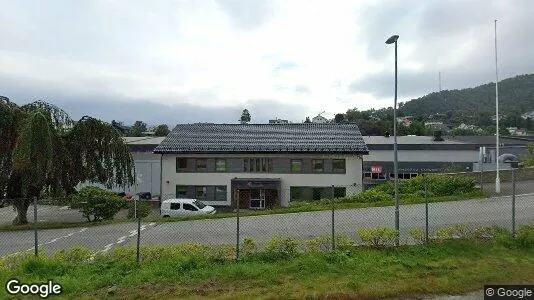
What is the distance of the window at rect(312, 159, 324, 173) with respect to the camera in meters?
36.4

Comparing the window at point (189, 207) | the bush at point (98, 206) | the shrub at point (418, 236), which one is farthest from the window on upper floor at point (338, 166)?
the shrub at point (418, 236)

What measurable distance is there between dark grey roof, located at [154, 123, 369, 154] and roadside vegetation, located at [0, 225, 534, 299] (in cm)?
2550

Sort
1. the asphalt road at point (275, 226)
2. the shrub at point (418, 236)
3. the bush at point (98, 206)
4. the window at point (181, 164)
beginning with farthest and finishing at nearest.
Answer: the window at point (181, 164), the bush at point (98, 206), the asphalt road at point (275, 226), the shrub at point (418, 236)

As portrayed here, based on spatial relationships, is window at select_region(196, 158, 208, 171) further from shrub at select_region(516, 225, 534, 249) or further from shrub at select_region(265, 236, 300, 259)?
shrub at select_region(516, 225, 534, 249)

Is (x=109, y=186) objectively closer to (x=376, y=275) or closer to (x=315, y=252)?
(x=315, y=252)

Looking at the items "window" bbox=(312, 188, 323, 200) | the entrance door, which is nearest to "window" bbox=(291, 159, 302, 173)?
"window" bbox=(312, 188, 323, 200)

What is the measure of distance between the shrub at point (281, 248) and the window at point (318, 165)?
2614 cm

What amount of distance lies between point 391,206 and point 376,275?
12272 mm

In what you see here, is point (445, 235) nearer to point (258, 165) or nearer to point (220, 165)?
point (258, 165)

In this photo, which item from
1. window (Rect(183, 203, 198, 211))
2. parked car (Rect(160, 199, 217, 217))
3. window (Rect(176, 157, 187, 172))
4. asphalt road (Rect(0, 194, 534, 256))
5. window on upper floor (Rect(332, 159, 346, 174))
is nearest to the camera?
asphalt road (Rect(0, 194, 534, 256))

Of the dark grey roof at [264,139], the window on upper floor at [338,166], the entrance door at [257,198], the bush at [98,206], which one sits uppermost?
the dark grey roof at [264,139]

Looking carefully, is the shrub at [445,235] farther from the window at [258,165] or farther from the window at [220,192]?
the window at [220,192]

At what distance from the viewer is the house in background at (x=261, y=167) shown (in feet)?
119

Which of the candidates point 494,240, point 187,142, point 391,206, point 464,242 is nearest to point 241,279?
point 464,242
